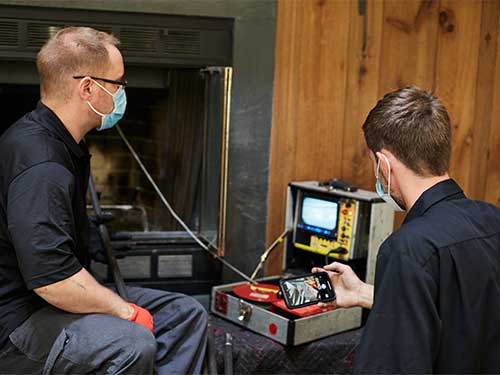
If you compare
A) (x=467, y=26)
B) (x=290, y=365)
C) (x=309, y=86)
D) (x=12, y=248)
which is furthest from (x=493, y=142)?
(x=12, y=248)

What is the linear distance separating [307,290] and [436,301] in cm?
54

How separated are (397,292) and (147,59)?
161 centimetres

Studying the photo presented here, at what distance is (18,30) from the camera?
2529mm

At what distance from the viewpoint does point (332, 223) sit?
2.67 metres

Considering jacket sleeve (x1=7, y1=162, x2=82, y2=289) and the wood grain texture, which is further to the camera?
the wood grain texture

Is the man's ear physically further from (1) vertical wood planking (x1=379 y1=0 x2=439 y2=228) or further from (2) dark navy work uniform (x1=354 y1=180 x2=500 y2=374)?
(1) vertical wood planking (x1=379 y1=0 x2=439 y2=228)

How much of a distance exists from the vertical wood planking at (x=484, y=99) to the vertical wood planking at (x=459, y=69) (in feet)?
0.08

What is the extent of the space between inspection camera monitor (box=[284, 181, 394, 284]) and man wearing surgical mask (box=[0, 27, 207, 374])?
711mm

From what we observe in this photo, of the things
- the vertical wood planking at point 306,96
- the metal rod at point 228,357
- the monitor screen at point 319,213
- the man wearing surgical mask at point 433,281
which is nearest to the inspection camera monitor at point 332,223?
the monitor screen at point 319,213

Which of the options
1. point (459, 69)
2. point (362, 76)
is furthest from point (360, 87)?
point (459, 69)

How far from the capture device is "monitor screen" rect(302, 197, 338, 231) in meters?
2.67

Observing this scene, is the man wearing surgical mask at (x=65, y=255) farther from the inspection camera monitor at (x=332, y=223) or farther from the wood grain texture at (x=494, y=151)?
the wood grain texture at (x=494, y=151)

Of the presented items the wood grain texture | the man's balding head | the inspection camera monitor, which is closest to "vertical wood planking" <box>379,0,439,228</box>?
the wood grain texture

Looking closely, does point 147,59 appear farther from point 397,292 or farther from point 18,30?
point 397,292
